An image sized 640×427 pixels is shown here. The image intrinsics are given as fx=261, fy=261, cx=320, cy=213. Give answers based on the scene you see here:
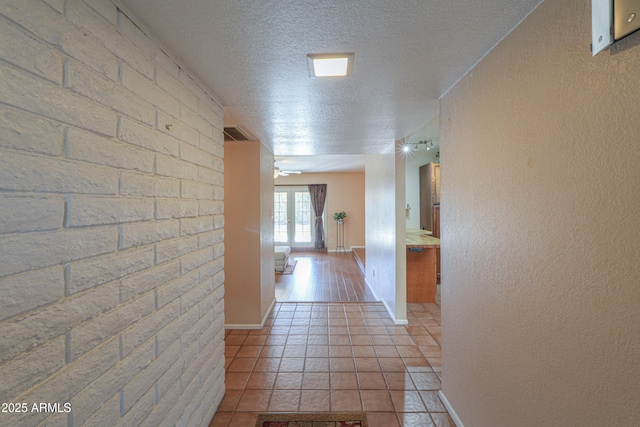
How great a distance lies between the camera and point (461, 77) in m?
→ 1.47

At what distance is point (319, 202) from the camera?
312 inches

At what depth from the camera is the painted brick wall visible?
0.61 metres

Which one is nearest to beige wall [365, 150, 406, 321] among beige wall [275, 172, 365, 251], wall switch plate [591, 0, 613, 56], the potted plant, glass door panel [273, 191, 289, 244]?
wall switch plate [591, 0, 613, 56]

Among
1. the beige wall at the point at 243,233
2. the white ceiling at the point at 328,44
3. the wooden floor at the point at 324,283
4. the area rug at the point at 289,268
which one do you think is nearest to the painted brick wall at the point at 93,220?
the white ceiling at the point at 328,44

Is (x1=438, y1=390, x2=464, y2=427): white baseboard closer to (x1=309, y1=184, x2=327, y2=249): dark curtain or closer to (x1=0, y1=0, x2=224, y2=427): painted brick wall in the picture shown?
(x1=0, y1=0, x2=224, y2=427): painted brick wall

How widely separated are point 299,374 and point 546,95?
7.66 feet

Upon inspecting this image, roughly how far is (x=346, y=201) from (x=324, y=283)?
3591mm

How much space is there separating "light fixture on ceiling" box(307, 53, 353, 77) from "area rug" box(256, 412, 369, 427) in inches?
82.7

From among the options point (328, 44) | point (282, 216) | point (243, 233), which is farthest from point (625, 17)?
point (282, 216)

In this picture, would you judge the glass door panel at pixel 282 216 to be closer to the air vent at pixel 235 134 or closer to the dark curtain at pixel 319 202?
the dark curtain at pixel 319 202

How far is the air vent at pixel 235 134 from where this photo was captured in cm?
250

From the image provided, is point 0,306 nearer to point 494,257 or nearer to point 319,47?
point 319,47

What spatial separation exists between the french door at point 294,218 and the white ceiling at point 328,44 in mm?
6159

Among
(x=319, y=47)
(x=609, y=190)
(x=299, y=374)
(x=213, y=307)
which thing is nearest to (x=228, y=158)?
(x=213, y=307)
